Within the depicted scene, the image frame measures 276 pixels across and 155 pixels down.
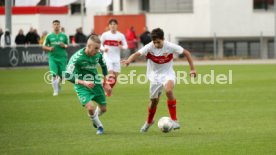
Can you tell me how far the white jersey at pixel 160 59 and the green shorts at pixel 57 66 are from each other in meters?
9.53

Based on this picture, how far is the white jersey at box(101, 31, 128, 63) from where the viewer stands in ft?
88.8

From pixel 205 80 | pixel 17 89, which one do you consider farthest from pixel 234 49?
pixel 17 89

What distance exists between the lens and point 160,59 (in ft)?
54.0

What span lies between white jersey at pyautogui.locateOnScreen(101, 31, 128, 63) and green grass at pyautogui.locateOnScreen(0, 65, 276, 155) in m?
1.18

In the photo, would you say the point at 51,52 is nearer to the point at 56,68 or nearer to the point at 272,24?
the point at 56,68

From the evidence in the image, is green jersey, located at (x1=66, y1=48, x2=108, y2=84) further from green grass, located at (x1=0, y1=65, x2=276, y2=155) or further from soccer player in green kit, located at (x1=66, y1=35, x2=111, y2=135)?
green grass, located at (x1=0, y1=65, x2=276, y2=155)

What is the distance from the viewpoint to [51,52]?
25969mm

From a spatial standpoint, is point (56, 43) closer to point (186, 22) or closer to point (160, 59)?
point (160, 59)

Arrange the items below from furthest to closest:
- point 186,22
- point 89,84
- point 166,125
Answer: point 186,22, point 166,125, point 89,84

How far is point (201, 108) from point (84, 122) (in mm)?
3740

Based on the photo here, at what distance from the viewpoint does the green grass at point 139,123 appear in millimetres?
13891

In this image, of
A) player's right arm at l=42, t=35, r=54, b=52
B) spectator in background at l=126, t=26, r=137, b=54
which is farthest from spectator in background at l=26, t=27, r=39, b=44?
player's right arm at l=42, t=35, r=54, b=52

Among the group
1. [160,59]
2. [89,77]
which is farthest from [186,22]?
[89,77]

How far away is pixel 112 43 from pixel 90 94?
1118cm
